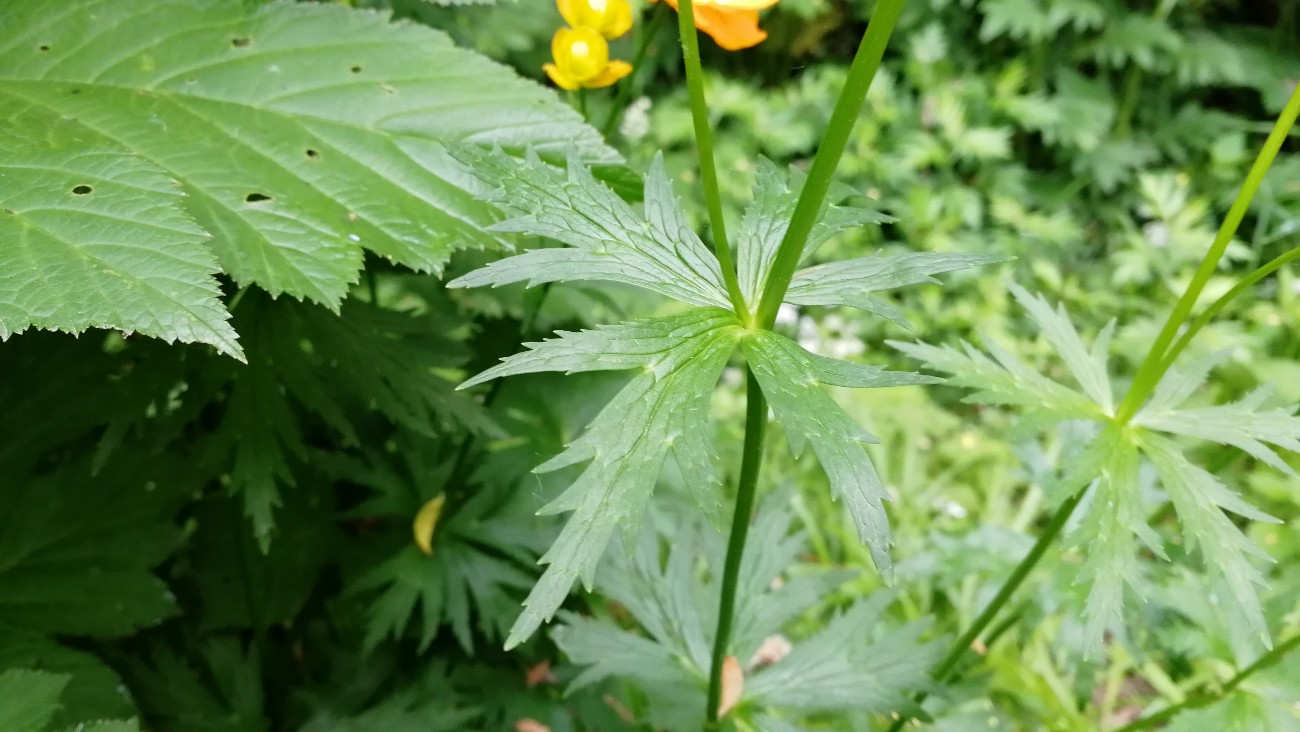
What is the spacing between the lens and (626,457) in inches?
18.4

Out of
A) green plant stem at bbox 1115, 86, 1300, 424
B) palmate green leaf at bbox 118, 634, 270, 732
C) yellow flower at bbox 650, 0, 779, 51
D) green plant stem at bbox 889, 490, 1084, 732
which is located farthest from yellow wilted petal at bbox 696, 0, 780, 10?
palmate green leaf at bbox 118, 634, 270, 732

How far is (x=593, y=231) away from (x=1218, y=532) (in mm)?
527

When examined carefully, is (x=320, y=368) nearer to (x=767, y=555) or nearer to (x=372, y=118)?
(x=372, y=118)

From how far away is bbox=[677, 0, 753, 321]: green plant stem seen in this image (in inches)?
17.5

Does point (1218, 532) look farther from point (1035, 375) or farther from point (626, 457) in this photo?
point (626, 457)

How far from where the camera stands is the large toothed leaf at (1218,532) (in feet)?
1.94

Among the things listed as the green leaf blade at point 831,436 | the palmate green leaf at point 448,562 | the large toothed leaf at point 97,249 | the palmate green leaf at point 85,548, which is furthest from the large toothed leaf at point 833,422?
the palmate green leaf at point 85,548

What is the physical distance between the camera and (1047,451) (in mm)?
1926

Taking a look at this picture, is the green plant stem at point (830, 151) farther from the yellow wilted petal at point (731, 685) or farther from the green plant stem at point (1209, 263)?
the yellow wilted petal at point (731, 685)

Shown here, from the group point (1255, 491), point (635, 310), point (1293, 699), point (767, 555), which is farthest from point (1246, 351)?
point (767, 555)

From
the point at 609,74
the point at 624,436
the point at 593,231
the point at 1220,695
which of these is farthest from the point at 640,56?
the point at 1220,695

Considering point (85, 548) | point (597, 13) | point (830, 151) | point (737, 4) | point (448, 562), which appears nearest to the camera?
point (830, 151)

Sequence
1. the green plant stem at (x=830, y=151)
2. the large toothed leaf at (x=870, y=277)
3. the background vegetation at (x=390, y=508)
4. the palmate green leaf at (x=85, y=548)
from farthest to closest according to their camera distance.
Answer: the palmate green leaf at (x=85, y=548), the background vegetation at (x=390, y=508), the large toothed leaf at (x=870, y=277), the green plant stem at (x=830, y=151)

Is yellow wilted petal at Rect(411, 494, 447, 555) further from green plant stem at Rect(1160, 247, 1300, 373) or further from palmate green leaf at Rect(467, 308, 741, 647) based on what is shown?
green plant stem at Rect(1160, 247, 1300, 373)
